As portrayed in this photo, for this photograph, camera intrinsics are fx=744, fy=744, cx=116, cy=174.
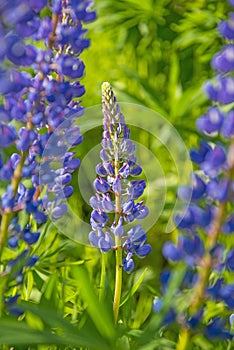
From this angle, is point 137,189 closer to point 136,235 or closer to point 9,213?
point 136,235

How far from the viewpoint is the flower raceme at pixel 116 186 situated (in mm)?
1509

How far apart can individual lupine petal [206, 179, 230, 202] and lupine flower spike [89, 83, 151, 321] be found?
0.45 m

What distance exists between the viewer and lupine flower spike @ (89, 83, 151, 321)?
1513 mm

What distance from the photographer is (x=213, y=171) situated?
107 cm

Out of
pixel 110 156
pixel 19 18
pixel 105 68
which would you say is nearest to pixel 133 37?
pixel 105 68

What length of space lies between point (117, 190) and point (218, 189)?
49 cm

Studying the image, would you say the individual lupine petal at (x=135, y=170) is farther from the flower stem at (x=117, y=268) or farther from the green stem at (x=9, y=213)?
the green stem at (x=9, y=213)

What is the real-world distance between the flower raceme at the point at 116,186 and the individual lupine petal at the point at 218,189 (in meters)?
0.45

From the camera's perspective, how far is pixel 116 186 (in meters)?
1.52

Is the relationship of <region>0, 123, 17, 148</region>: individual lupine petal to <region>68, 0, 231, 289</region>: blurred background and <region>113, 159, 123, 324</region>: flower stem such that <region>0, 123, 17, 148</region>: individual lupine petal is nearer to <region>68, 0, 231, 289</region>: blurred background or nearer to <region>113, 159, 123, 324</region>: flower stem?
<region>113, 159, 123, 324</region>: flower stem

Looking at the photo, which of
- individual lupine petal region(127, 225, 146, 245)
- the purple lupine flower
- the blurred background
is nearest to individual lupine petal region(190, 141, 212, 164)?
the purple lupine flower

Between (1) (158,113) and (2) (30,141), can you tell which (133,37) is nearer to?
(1) (158,113)

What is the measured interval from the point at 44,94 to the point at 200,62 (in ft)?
6.17

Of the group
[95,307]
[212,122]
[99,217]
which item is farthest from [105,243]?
[212,122]
